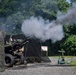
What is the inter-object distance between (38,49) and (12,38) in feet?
11.2

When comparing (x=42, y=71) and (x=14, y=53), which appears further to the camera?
(x=14, y=53)

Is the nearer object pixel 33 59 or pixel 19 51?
pixel 19 51

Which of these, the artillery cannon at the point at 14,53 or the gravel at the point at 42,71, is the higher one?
the artillery cannon at the point at 14,53

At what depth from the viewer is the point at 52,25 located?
2188 centimetres

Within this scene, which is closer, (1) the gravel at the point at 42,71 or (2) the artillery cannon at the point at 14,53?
(1) the gravel at the point at 42,71

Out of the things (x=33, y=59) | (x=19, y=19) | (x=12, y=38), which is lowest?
(x=33, y=59)

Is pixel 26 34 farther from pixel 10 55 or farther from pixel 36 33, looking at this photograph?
pixel 10 55

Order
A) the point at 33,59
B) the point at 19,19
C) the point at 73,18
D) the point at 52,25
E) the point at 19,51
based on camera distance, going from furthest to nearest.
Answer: the point at 19,19 → the point at 33,59 → the point at 19,51 → the point at 52,25 → the point at 73,18

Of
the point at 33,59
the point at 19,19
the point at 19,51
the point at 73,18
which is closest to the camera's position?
the point at 73,18

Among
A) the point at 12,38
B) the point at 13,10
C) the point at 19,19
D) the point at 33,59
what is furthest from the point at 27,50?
the point at 13,10

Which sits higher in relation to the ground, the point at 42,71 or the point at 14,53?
the point at 14,53

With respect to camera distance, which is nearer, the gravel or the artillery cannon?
the gravel

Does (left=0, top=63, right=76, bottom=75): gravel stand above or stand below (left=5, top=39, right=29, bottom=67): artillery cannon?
below

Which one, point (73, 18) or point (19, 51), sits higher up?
point (73, 18)
